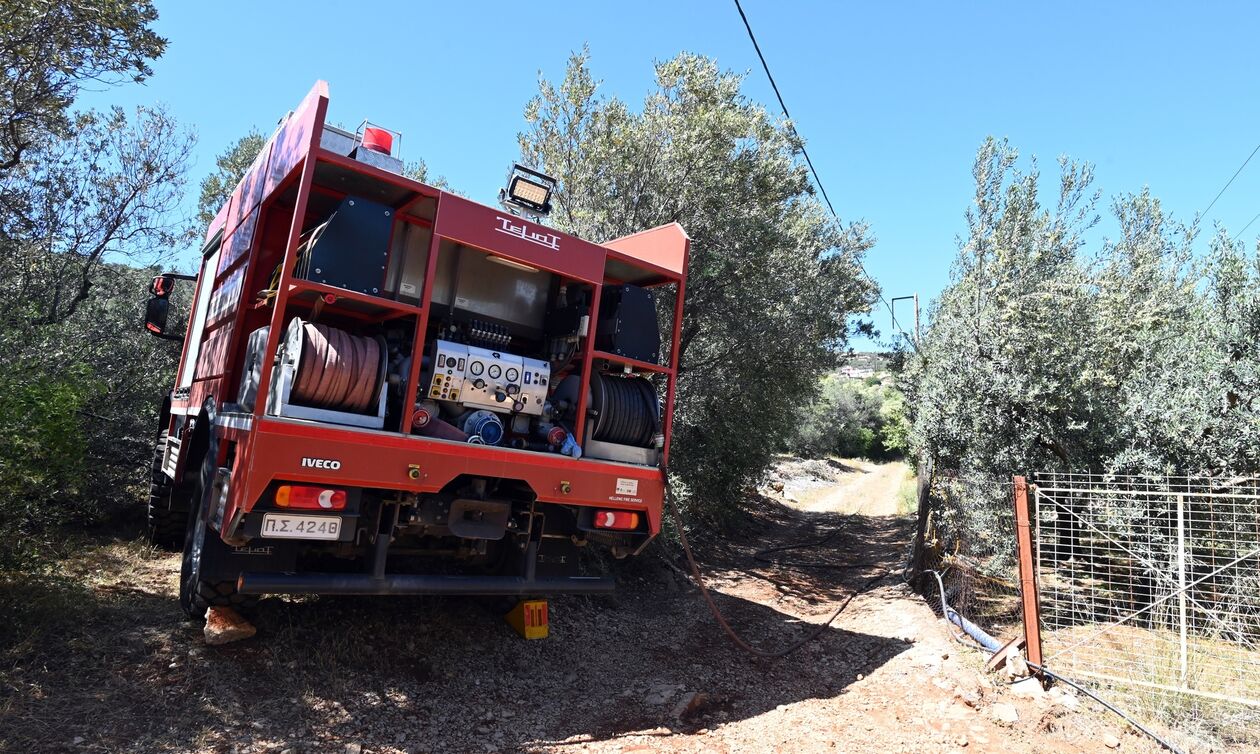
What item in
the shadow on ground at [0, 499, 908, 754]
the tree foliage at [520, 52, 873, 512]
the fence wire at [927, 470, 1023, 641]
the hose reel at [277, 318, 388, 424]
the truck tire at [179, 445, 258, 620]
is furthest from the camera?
the tree foliage at [520, 52, 873, 512]

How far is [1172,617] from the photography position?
245 inches

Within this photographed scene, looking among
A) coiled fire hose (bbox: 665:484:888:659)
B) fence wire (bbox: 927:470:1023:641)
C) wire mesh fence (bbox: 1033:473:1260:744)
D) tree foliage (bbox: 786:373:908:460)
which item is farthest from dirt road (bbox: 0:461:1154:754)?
tree foliage (bbox: 786:373:908:460)

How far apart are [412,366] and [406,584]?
4.17 feet

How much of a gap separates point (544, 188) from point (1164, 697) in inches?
227

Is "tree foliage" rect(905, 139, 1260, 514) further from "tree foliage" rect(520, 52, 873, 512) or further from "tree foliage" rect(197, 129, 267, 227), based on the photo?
"tree foliage" rect(197, 129, 267, 227)

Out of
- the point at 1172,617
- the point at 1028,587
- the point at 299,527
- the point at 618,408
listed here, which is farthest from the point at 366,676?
the point at 1172,617

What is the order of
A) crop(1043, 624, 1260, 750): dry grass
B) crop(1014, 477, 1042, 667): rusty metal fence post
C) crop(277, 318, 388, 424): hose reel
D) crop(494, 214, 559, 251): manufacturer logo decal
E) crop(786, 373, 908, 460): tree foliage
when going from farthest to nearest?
crop(786, 373, 908, 460): tree foliage, crop(1014, 477, 1042, 667): rusty metal fence post, crop(1043, 624, 1260, 750): dry grass, crop(494, 214, 559, 251): manufacturer logo decal, crop(277, 318, 388, 424): hose reel

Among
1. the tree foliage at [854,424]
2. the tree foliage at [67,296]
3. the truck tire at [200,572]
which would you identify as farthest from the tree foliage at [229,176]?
the tree foliage at [854,424]

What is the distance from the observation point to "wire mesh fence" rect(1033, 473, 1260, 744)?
4.96 m

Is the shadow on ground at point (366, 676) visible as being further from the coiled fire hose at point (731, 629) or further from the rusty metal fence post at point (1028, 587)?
the rusty metal fence post at point (1028, 587)

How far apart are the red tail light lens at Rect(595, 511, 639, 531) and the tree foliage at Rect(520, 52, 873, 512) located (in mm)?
4862

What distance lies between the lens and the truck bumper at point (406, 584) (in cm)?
386

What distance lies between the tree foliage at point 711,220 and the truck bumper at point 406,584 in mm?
5325

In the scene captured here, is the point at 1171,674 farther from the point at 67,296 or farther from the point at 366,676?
the point at 67,296
